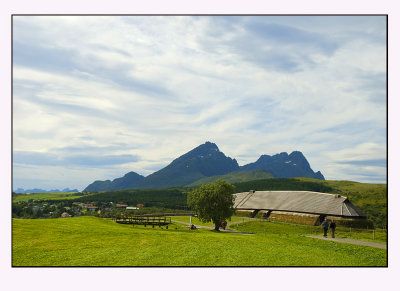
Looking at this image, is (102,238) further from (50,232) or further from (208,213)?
(208,213)

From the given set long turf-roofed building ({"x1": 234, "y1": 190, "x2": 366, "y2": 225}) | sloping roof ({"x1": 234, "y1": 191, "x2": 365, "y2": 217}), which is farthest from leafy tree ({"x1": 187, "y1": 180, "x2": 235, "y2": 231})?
sloping roof ({"x1": 234, "y1": 191, "x2": 365, "y2": 217})

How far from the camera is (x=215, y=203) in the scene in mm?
58438

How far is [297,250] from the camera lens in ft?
82.2

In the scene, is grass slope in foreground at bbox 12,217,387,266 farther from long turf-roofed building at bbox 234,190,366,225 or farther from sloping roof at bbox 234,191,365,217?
sloping roof at bbox 234,191,365,217

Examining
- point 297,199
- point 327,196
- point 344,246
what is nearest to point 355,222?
point 327,196

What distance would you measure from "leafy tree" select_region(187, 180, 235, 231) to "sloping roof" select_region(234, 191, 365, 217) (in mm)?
38134

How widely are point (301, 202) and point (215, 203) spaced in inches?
1788

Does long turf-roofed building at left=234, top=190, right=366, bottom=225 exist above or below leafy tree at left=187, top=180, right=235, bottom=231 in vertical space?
below

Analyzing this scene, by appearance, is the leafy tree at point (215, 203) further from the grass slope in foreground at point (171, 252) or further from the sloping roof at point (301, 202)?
the sloping roof at point (301, 202)

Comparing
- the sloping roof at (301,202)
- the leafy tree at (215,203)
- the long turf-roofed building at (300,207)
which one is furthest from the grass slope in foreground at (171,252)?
the sloping roof at (301,202)

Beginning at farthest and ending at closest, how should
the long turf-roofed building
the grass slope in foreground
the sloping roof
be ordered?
the sloping roof, the long turf-roofed building, the grass slope in foreground

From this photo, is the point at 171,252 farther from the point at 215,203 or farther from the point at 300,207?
the point at 300,207

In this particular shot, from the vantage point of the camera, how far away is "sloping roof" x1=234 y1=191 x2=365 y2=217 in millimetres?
79500

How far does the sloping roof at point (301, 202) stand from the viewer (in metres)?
79.5
